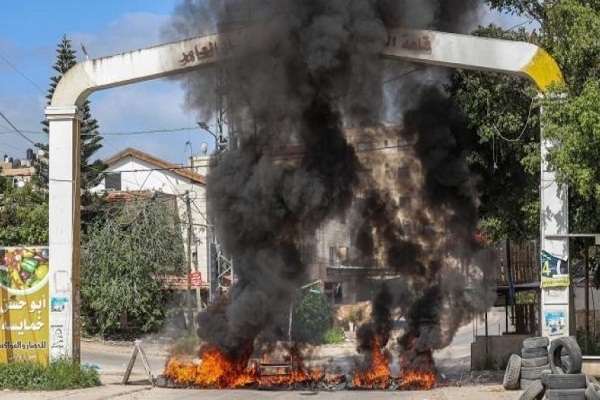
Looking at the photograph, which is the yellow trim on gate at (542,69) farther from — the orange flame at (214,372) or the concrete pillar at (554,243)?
the orange flame at (214,372)

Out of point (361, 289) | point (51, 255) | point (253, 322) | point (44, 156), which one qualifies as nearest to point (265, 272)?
point (253, 322)

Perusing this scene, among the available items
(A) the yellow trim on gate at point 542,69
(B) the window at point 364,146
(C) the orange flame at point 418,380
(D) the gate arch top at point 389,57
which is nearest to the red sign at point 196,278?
(B) the window at point 364,146

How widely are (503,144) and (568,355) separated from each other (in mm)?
7368

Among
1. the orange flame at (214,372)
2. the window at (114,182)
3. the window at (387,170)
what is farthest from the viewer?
the window at (114,182)

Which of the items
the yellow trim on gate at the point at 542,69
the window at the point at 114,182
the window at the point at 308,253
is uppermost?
the window at the point at 114,182

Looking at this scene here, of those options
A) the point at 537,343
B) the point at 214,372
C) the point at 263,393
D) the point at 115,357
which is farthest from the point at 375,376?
the point at 115,357

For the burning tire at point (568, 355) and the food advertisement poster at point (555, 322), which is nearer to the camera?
the burning tire at point (568, 355)

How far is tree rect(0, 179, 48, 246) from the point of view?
38.5m

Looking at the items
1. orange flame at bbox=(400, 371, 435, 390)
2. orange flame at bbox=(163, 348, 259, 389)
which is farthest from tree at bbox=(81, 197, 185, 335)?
orange flame at bbox=(400, 371, 435, 390)

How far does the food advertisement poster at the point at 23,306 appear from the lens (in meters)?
19.0

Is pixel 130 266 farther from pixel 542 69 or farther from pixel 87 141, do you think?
pixel 542 69

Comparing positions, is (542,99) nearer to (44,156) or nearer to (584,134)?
(584,134)

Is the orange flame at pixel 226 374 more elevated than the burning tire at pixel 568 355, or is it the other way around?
the burning tire at pixel 568 355

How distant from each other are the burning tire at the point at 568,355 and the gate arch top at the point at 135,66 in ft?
33.2
